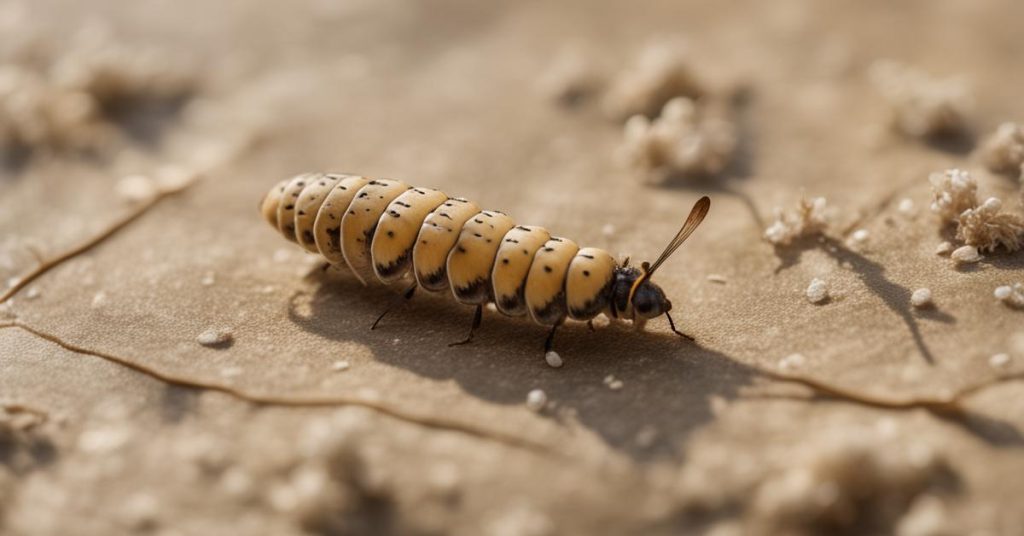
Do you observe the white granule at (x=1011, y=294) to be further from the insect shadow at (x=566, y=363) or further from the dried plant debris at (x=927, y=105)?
the dried plant debris at (x=927, y=105)

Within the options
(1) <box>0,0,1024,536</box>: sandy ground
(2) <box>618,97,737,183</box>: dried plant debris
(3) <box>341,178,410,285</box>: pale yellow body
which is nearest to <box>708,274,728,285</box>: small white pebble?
(1) <box>0,0,1024,536</box>: sandy ground

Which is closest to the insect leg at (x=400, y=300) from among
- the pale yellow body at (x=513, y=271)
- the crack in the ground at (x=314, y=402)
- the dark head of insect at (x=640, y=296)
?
the pale yellow body at (x=513, y=271)

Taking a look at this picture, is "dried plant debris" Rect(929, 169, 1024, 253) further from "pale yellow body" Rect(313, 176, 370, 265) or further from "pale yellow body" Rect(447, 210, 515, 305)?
"pale yellow body" Rect(313, 176, 370, 265)

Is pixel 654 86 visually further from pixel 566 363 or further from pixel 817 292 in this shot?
pixel 566 363

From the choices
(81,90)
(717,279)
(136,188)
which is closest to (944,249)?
(717,279)

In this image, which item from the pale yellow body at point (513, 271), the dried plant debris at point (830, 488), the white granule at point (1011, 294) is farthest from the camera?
the pale yellow body at point (513, 271)

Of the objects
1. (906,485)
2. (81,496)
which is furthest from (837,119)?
(81,496)
